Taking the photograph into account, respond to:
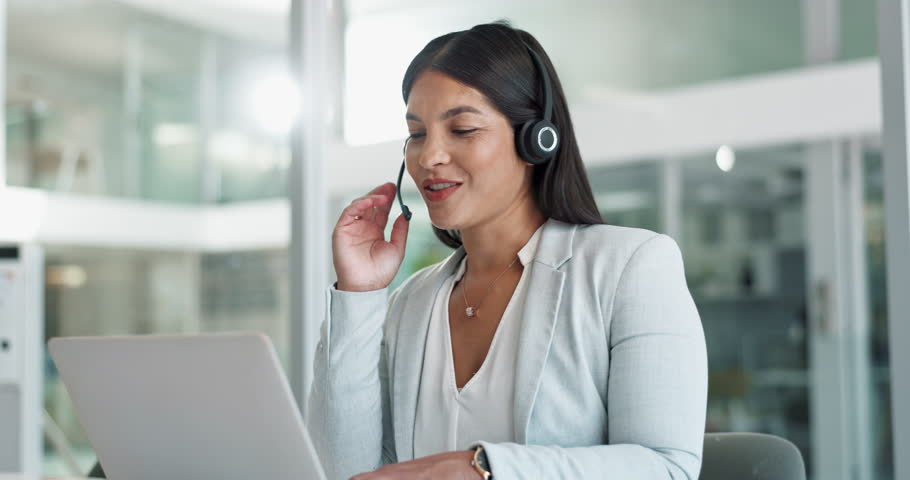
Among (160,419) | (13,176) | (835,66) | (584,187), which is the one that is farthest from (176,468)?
(835,66)

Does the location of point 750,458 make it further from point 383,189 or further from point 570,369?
point 383,189

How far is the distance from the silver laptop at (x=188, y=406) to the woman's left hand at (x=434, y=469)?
124 millimetres

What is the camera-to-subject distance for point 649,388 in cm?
132

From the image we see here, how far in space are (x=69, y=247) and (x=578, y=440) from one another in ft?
11.3

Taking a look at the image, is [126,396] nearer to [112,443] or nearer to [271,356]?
[112,443]

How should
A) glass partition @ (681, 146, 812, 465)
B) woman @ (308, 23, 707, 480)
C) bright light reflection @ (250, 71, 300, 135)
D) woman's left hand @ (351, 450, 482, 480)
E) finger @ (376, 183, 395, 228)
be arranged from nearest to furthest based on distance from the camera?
woman's left hand @ (351, 450, 482, 480) < woman @ (308, 23, 707, 480) < finger @ (376, 183, 395, 228) < bright light reflection @ (250, 71, 300, 135) < glass partition @ (681, 146, 812, 465)

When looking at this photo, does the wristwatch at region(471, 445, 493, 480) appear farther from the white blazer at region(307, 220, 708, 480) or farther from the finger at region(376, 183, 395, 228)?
the finger at region(376, 183, 395, 228)

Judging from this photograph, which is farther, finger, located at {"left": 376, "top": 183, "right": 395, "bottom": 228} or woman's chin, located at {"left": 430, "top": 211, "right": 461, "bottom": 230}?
finger, located at {"left": 376, "top": 183, "right": 395, "bottom": 228}

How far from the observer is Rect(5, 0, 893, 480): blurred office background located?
4117mm

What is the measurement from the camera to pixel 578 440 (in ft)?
4.73

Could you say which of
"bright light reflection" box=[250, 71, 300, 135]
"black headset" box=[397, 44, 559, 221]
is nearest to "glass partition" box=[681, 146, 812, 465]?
"bright light reflection" box=[250, 71, 300, 135]

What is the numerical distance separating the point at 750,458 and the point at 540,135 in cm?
68

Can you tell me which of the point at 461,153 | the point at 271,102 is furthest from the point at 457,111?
the point at 271,102

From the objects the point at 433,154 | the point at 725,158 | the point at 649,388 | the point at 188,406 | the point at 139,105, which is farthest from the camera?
the point at 725,158
